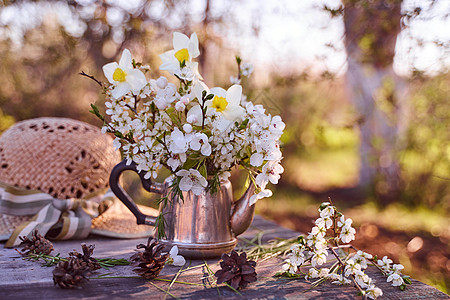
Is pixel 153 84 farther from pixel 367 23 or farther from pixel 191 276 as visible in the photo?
pixel 367 23

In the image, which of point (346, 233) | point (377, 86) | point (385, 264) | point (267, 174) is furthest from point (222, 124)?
point (377, 86)

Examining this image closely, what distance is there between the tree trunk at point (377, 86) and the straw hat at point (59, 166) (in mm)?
1347

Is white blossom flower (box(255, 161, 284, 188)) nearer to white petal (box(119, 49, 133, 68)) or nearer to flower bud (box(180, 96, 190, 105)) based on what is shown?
flower bud (box(180, 96, 190, 105))

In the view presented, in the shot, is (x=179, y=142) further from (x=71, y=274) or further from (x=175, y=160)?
(x=71, y=274)

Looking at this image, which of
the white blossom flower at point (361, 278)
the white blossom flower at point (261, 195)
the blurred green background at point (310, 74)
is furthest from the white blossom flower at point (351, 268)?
the blurred green background at point (310, 74)

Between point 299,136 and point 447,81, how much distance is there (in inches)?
37.1

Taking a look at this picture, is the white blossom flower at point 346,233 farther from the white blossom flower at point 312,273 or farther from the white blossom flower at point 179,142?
the white blossom flower at point 179,142

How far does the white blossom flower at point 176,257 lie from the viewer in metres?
0.83

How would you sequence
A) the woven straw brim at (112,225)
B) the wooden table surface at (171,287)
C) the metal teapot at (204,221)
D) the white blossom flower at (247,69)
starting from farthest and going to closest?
1. the woven straw brim at (112,225)
2. the white blossom flower at (247,69)
3. the metal teapot at (204,221)
4. the wooden table surface at (171,287)

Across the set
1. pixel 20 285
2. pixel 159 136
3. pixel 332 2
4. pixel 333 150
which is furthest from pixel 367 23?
pixel 20 285

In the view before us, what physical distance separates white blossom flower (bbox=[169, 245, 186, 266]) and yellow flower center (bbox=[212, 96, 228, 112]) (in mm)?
324

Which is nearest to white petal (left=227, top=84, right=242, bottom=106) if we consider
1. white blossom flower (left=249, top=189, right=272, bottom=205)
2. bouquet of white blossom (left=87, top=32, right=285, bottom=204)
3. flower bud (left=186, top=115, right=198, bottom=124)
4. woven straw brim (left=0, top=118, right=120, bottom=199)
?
bouquet of white blossom (left=87, top=32, right=285, bottom=204)

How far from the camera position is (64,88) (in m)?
2.16

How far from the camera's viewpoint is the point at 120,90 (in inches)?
32.7
